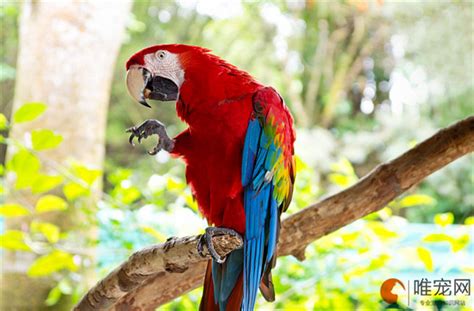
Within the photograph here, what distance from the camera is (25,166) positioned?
3.45 feet

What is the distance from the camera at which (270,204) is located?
32.0 inches

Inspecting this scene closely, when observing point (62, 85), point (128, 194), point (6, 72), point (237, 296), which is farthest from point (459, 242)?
point (6, 72)

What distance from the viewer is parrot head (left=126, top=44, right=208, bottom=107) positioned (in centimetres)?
82

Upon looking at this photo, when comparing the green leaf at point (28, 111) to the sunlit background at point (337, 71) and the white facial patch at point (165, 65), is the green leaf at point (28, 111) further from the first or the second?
the sunlit background at point (337, 71)

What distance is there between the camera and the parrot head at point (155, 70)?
→ 32.2 inches

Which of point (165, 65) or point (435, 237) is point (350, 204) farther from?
point (165, 65)

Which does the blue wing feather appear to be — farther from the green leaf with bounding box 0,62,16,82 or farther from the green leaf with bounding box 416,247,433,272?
the green leaf with bounding box 0,62,16,82

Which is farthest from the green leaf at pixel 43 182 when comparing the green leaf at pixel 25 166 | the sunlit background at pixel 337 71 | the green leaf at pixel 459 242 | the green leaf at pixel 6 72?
the green leaf at pixel 6 72

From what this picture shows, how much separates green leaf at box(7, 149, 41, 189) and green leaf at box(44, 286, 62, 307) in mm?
427

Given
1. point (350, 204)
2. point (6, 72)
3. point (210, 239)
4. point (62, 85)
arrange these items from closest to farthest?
1. point (210, 239)
2. point (350, 204)
3. point (62, 85)
4. point (6, 72)

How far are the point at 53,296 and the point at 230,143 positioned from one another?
0.81 metres

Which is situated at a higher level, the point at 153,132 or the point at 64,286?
the point at 153,132

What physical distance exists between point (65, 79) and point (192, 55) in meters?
0.80

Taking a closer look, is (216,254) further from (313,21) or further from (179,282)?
(313,21)
